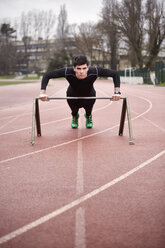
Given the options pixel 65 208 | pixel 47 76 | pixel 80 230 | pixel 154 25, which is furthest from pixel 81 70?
pixel 154 25

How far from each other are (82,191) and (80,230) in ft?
2.60

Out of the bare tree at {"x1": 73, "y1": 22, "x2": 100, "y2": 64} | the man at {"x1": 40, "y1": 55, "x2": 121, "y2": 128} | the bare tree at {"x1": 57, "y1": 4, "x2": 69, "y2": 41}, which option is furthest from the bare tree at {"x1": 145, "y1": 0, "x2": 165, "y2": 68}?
the bare tree at {"x1": 57, "y1": 4, "x2": 69, "y2": 41}

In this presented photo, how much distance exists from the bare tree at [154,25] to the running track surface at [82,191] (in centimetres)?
3353

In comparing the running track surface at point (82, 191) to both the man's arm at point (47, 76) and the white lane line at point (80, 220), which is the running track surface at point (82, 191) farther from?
the man's arm at point (47, 76)

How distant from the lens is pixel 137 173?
11.6 feet

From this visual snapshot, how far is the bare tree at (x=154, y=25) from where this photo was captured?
35.8 meters

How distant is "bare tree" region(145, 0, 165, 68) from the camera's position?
3578 centimetres

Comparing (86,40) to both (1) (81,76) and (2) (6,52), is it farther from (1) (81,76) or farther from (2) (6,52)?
(1) (81,76)


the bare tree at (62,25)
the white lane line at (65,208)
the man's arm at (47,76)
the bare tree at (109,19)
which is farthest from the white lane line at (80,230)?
the bare tree at (62,25)

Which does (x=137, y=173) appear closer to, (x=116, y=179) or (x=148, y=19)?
(x=116, y=179)

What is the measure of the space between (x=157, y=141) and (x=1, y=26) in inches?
3004

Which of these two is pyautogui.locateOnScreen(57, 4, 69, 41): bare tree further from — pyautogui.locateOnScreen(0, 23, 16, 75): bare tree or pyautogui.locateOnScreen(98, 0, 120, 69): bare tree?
pyautogui.locateOnScreen(98, 0, 120, 69): bare tree

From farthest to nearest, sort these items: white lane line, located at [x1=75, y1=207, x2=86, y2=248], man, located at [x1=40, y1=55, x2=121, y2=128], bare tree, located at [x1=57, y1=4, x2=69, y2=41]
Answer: bare tree, located at [x1=57, y1=4, x2=69, y2=41], man, located at [x1=40, y1=55, x2=121, y2=128], white lane line, located at [x1=75, y1=207, x2=86, y2=248]

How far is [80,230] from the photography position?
2199mm
